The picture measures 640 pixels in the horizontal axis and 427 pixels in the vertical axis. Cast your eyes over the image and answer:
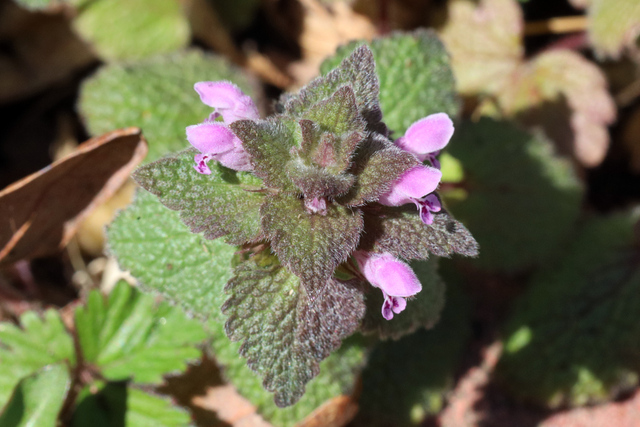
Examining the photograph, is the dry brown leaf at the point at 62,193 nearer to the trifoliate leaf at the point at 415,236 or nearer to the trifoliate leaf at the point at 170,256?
the trifoliate leaf at the point at 170,256

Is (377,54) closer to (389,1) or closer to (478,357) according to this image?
(389,1)

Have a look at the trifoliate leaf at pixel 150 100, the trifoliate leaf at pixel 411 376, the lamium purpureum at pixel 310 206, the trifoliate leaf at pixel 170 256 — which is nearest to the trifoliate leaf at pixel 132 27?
the trifoliate leaf at pixel 150 100

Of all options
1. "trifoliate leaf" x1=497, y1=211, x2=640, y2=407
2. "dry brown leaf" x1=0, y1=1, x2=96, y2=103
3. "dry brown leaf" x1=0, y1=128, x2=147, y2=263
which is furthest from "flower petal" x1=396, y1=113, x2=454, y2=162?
"dry brown leaf" x1=0, y1=1, x2=96, y2=103

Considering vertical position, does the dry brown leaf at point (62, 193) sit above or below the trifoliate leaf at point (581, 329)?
above

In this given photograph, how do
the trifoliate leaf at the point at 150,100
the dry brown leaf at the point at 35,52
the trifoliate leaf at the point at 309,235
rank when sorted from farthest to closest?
the dry brown leaf at the point at 35,52 → the trifoliate leaf at the point at 150,100 → the trifoliate leaf at the point at 309,235

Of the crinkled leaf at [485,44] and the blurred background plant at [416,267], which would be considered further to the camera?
the crinkled leaf at [485,44]

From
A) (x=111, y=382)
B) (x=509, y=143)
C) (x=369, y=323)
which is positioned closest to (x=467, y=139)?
(x=509, y=143)
